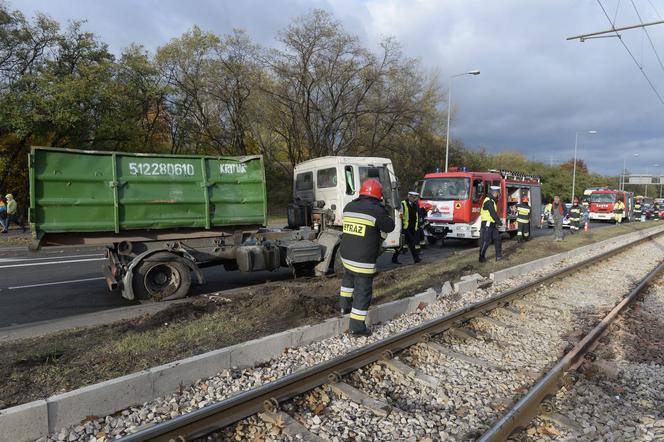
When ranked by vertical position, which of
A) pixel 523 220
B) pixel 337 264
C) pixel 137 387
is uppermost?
pixel 523 220

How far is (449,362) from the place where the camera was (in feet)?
15.9

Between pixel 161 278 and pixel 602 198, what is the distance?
117ft

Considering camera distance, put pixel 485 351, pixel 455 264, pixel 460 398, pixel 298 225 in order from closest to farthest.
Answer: pixel 460 398 < pixel 485 351 < pixel 298 225 < pixel 455 264

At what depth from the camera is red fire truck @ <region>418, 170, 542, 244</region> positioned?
49.9 ft

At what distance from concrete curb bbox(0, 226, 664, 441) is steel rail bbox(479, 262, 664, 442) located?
2264 mm

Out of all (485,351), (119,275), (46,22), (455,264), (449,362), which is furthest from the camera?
(46,22)

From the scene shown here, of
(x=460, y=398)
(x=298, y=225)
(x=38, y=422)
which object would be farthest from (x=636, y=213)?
(x=38, y=422)

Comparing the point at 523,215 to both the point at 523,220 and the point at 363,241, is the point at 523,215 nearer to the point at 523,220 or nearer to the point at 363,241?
the point at 523,220

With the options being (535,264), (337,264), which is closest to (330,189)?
(337,264)

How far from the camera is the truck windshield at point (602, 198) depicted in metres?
33.9

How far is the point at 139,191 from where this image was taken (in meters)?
7.15

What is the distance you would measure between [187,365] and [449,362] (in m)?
2.64

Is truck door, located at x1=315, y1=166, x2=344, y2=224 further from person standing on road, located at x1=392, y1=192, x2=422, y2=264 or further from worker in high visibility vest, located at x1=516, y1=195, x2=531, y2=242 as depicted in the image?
worker in high visibility vest, located at x1=516, y1=195, x2=531, y2=242

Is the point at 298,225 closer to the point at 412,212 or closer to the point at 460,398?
the point at 412,212
